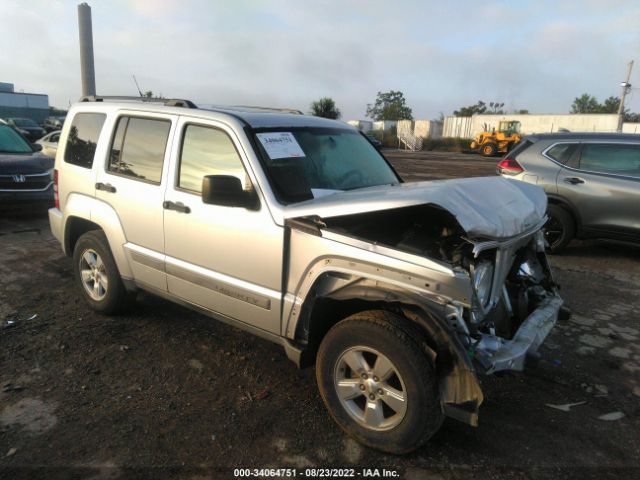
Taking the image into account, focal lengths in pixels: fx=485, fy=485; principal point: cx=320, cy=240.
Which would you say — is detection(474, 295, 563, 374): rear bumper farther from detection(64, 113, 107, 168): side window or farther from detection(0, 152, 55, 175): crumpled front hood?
detection(0, 152, 55, 175): crumpled front hood

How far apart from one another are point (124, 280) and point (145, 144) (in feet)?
3.86

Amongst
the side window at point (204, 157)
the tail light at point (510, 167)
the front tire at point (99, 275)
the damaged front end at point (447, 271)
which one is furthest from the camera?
the tail light at point (510, 167)

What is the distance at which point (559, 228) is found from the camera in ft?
22.3

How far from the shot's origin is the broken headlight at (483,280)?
2.56m

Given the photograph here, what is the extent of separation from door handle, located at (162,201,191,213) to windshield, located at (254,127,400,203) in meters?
0.70

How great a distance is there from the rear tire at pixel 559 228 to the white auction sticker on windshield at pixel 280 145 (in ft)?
15.4

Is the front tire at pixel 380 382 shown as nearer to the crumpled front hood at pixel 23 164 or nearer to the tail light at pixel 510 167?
the tail light at pixel 510 167

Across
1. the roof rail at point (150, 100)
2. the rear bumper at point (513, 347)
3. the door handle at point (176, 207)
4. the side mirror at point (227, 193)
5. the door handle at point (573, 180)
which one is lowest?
the rear bumper at point (513, 347)

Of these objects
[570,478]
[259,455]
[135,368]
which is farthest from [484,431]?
[135,368]

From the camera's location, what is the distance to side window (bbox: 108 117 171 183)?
3732 millimetres

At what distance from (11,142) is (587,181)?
378 inches

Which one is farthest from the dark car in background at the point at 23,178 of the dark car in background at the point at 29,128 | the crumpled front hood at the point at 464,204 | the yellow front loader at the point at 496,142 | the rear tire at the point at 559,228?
the yellow front loader at the point at 496,142

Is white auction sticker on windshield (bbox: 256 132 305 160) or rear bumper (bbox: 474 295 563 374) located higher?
white auction sticker on windshield (bbox: 256 132 305 160)

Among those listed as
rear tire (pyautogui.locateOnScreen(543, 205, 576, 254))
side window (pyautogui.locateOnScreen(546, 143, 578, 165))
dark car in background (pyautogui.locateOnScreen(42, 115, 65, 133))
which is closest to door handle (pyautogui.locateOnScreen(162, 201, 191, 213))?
rear tire (pyautogui.locateOnScreen(543, 205, 576, 254))
